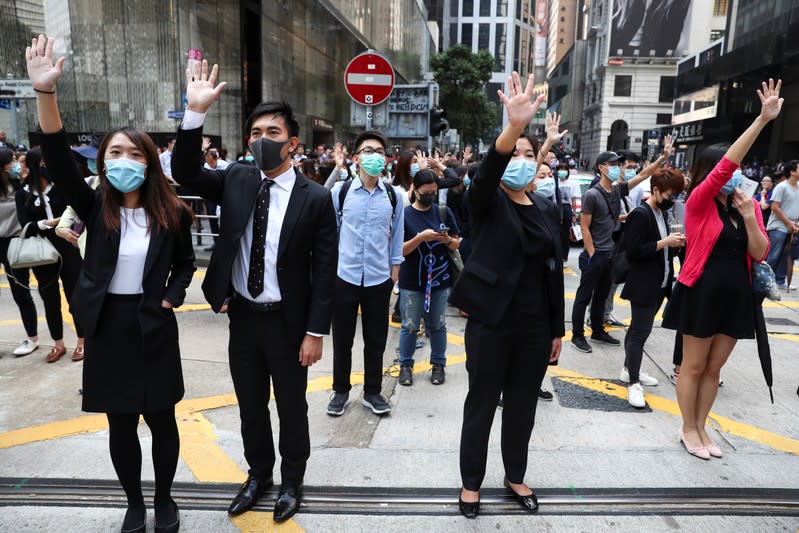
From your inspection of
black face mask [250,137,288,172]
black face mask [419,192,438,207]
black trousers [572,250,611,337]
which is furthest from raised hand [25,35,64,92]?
black trousers [572,250,611,337]

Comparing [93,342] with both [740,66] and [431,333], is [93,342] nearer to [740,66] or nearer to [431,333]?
[431,333]

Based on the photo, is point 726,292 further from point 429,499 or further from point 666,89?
point 666,89

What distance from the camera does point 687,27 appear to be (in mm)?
55375

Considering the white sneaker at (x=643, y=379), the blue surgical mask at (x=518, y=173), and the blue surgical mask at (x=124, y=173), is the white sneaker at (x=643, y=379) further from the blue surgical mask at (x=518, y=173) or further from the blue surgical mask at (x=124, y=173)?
the blue surgical mask at (x=124, y=173)

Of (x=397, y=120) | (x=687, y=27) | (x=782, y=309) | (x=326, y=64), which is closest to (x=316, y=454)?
(x=782, y=309)

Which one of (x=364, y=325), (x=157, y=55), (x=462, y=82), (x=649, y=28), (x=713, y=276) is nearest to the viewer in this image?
(x=713, y=276)

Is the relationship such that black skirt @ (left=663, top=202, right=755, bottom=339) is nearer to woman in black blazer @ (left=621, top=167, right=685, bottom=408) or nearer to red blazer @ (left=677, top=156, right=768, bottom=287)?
red blazer @ (left=677, top=156, right=768, bottom=287)

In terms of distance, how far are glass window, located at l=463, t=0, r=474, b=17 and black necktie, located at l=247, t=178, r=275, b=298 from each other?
114736 mm

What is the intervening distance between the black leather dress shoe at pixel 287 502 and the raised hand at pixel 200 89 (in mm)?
1961

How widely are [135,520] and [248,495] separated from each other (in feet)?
1.78

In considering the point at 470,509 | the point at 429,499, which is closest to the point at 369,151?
the point at 429,499

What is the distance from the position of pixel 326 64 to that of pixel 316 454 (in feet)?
82.8

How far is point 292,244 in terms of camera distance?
2.79m

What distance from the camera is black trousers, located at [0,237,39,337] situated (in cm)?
520
